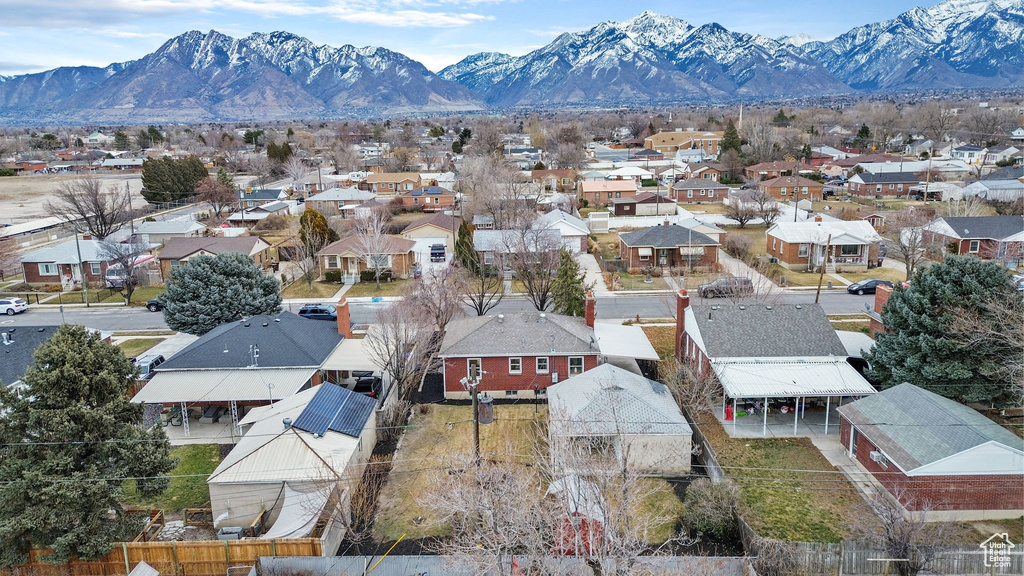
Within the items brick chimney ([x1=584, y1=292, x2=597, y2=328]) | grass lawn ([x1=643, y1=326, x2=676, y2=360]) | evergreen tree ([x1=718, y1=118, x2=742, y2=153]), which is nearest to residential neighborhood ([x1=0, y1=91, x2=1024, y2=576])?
grass lawn ([x1=643, y1=326, x2=676, y2=360])

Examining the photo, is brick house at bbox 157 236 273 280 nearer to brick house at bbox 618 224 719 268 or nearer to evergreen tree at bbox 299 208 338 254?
evergreen tree at bbox 299 208 338 254

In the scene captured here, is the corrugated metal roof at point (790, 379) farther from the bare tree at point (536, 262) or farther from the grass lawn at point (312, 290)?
the grass lawn at point (312, 290)

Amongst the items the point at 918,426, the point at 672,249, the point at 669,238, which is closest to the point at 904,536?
the point at 918,426

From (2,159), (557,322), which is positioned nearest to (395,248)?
(557,322)

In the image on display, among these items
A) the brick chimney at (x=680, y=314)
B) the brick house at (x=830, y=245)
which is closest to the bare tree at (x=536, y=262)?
A: the brick chimney at (x=680, y=314)

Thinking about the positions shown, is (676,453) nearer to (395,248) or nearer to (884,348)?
(884,348)

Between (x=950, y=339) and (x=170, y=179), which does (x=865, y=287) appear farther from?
(x=170, y=179)
